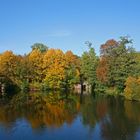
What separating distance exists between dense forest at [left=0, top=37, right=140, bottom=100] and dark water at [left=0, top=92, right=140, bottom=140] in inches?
432

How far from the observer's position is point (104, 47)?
199 ft

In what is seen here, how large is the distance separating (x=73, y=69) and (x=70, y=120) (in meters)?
37.8

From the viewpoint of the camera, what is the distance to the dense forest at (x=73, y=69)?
189 ft

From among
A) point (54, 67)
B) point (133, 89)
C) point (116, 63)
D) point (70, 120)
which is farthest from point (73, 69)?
point (70, 120)

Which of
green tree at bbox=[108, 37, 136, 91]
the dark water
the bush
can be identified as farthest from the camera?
green tree at bbox=[108, 37, 136, 91]

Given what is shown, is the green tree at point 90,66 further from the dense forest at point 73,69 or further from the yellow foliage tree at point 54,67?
the yellow foliage tree at point 54,67

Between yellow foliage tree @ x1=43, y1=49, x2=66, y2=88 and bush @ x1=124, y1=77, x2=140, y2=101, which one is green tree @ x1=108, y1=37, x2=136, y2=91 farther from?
yellow foliage tree @ x1=43, y1=49, x2=66, y2=88

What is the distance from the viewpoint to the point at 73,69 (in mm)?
71750

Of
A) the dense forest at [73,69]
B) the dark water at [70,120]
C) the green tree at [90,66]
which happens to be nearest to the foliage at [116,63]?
the dense forest at [73,69]

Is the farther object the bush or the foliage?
the foliage

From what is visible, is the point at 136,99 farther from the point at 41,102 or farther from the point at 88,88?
the point at 88,88

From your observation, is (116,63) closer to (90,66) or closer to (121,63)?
(121,63)

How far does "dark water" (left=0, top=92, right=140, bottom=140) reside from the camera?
27922 millimetres

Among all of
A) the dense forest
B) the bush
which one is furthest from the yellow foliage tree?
the bush
